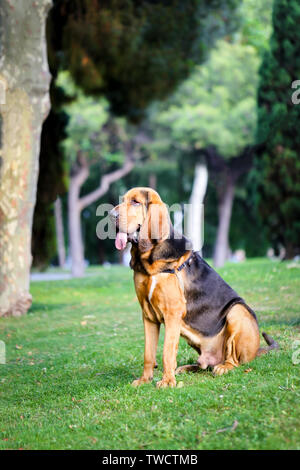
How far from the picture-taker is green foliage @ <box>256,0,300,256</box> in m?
16.4

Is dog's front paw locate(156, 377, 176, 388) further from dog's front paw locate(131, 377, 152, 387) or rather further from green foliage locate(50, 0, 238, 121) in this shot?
green foliage locate(50, 0, 238, 121)

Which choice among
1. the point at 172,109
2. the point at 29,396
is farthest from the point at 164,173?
the point at 29,396

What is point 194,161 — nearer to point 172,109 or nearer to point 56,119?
point 172,109

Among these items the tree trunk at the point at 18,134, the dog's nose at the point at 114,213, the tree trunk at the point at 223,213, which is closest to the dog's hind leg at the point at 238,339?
the dog's nose at the point at 114,213

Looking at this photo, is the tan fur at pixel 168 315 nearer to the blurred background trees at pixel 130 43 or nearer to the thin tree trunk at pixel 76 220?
the blurred background trees at pixel 130 43

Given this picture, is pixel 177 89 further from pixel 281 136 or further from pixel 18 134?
pixel 18 134

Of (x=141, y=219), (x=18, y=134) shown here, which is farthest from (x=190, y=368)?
(x=18, y=134)

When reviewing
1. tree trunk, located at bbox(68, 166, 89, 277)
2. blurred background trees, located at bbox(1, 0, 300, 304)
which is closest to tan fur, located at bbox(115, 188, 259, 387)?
blurred background trees, located at bbox(1, 0, 300, 304)

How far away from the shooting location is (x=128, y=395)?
5.04 metres

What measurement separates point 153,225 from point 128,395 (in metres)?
1.55

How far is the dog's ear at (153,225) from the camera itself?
16.5ft

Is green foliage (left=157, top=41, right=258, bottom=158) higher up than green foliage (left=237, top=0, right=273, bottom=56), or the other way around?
green foliage (left=237, top=0, right=273, bottom=56)

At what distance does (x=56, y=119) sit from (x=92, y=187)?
21363 mm

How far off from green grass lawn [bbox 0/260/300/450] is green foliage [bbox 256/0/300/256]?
723cm
